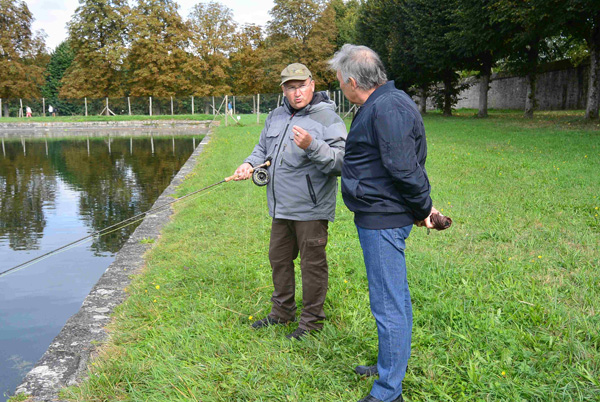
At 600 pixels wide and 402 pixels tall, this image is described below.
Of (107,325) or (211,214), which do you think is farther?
(211,214)

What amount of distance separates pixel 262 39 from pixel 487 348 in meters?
60.5

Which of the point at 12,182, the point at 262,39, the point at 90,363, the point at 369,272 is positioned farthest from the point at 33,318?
the point at 262,39

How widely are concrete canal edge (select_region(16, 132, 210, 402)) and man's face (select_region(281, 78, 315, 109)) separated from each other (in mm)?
2236

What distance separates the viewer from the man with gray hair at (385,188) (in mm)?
2561

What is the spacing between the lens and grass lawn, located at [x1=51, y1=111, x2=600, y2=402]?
120 inches

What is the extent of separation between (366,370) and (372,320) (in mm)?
653

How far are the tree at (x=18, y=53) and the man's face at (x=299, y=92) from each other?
55050 mm

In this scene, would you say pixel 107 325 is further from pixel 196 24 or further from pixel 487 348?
pixel 196 24

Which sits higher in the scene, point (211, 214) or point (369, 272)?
point (369, 272)

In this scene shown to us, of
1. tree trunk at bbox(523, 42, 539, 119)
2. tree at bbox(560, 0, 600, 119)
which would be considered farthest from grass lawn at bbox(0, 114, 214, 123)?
tree at bbox(560, 0, 600, 119)

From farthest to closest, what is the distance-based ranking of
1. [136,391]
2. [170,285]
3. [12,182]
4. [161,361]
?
[12,182], [170,285], [161,361], [136,391]

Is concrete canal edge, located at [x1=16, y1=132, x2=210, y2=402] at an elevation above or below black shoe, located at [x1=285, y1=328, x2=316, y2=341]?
below

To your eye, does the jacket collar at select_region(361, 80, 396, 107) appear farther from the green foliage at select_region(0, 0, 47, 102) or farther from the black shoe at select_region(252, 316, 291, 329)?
the green foliage at select_region(0, 0, 47, 102)

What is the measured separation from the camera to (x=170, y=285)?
16.0 ft
